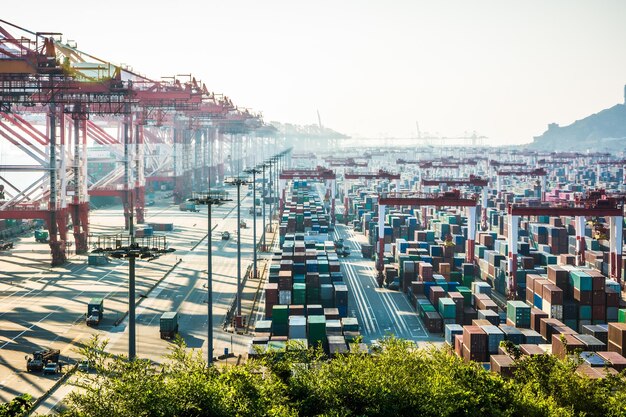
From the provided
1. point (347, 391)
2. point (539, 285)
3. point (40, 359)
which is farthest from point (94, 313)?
point (539, 285)

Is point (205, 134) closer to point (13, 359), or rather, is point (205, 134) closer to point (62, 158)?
point (62, 158)

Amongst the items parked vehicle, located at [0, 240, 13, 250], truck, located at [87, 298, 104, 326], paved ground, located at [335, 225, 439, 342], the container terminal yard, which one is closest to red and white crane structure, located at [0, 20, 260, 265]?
the container terminal yard

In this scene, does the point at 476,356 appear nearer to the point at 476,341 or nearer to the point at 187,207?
the point at 476,341

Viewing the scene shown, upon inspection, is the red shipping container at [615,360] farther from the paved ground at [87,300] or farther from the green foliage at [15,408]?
the green foliage at [15,408]

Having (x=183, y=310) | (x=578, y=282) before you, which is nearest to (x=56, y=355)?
(x=183, y=310)

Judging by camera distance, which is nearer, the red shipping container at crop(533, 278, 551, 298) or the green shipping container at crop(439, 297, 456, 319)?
the green shipping container at crop(439, 297, 456, 319)

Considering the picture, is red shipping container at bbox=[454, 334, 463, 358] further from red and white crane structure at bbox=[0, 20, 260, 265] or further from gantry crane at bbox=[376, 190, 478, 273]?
red and white crane structure at bbox=[0, 20, 260, 265]
